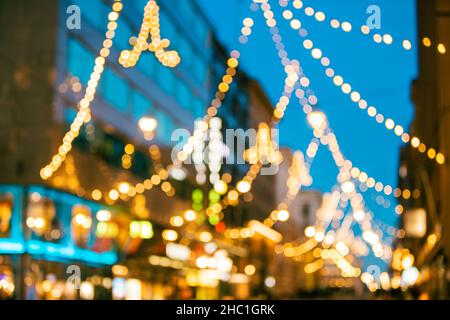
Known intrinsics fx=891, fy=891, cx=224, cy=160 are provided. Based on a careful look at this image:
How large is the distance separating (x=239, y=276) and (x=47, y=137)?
138ft

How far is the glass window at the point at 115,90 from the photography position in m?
35.9

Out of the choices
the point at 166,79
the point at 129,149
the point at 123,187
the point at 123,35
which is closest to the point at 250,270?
the point at 166,79

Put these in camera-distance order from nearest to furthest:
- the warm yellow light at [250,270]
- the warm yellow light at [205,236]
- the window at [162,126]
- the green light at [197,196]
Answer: the window at [162,126] → the green light at [197,196] → the warm yellow light at [205,236] → the warm yellow light at [250,270]

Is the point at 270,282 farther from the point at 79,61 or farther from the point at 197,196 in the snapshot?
the point at 79,61

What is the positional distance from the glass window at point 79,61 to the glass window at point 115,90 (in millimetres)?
1471

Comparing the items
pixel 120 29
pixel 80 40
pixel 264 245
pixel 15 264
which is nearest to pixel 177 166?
pixel 120 29

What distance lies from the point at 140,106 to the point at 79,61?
27.5ft

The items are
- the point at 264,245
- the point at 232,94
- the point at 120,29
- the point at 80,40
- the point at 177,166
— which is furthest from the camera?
the point at 264,245

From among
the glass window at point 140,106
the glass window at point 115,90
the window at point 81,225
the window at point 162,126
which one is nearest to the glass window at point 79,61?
the glass window at point 115,90

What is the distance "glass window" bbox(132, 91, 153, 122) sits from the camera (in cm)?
4009

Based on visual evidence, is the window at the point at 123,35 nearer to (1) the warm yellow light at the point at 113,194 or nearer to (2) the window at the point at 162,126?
(2) the window at the point at 162,126

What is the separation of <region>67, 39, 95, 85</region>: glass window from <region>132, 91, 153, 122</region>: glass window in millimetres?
5730

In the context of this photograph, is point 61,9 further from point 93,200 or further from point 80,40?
point 93,200

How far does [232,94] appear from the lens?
247 feet
